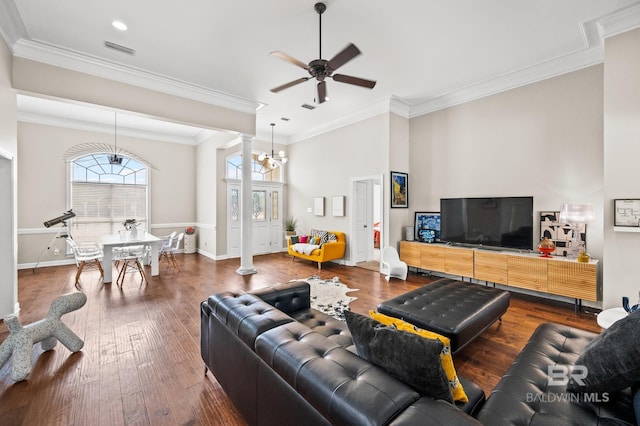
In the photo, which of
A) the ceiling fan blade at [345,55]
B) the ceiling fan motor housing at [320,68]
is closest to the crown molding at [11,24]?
the ceiling fan motor housing at [320,68]

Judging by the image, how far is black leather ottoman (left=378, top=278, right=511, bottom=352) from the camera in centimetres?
237

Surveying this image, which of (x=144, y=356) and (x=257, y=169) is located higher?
(x=257, y=169)

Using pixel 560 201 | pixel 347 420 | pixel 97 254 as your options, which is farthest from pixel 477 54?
pixel 97 254

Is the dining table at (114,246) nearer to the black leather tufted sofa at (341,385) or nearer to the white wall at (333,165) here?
the white wall at (333,165)

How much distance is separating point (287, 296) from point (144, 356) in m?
1.51

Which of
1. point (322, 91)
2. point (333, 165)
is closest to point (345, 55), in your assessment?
point (322, 91)

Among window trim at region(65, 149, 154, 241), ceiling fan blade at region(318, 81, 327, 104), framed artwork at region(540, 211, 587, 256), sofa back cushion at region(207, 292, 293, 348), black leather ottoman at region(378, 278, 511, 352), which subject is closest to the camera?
sofa back cushion at region(207, 292, 293, 348)

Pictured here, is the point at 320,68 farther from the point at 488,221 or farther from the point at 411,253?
the point at 411,253

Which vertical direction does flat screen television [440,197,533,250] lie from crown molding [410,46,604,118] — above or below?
below

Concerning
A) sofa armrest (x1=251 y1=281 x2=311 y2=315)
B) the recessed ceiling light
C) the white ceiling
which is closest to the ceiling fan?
the white ceiling

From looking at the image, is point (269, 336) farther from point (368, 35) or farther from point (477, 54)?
point (477, 54)

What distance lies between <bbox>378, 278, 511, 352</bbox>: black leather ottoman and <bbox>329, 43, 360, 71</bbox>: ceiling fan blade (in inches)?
99.7

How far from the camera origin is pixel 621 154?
309 cm

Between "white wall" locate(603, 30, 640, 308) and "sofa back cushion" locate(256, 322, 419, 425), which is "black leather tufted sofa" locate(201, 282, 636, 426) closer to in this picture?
"sofa back cushion" locate(256, 322, 419, 425)
